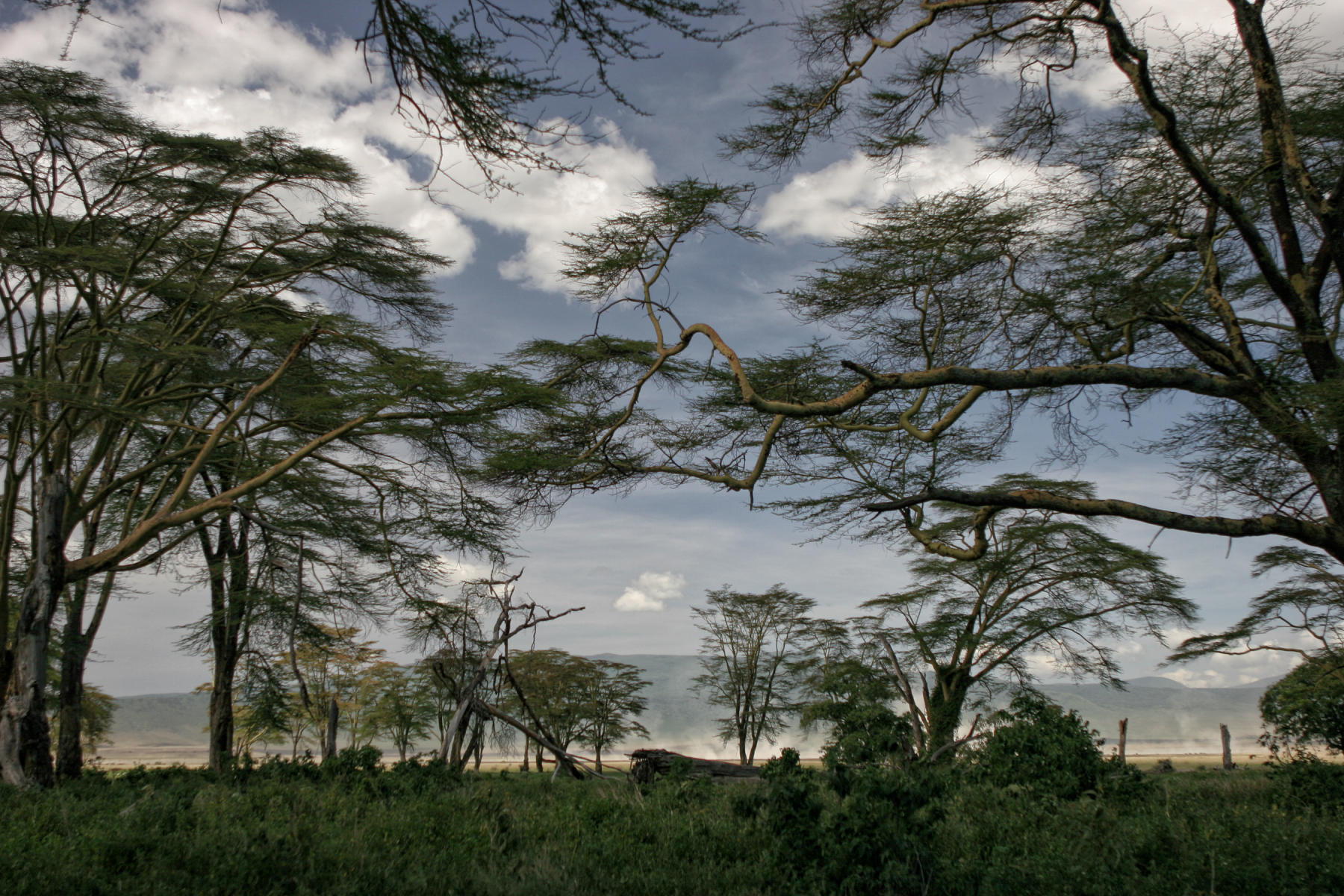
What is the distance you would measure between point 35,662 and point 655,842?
7.73 metres

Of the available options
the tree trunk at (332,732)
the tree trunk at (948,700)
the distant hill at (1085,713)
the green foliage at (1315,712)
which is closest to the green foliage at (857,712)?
the tree trunk at (948,700)

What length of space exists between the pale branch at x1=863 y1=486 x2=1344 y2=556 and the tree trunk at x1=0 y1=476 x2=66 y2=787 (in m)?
9.22

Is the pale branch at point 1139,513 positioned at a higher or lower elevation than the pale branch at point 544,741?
higher

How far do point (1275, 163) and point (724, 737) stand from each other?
2385cm

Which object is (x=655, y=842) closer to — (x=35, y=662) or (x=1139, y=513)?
(x=1139, y=513)

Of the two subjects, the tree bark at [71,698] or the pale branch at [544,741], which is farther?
the tree bark at [71,698]

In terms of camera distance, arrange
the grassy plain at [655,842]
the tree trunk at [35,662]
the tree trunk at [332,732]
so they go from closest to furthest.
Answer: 1. the grassy plain at [655,842]
2. the tree trunk at [332,732]
3. the tree trunk at [35,662]

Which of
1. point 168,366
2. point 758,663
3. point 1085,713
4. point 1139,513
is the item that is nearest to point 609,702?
point 758,663

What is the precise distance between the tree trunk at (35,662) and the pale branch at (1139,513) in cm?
922

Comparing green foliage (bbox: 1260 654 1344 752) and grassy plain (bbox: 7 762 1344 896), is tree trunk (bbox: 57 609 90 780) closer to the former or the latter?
grassy plain (bbox: 7 762 1344 896)

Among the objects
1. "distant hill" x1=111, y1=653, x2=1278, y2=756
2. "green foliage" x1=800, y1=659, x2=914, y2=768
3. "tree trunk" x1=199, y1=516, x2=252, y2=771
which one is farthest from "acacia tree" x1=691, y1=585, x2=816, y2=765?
"distant hill" x1=111, y1=653, x2=1278, y2=756

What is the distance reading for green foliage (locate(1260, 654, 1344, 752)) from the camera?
33.4 ft

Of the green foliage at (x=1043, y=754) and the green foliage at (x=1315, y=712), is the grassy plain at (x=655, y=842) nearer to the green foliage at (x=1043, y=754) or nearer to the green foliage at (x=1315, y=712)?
the green foliage at (x=1043, y=754)

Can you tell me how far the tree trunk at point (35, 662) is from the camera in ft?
27.9
